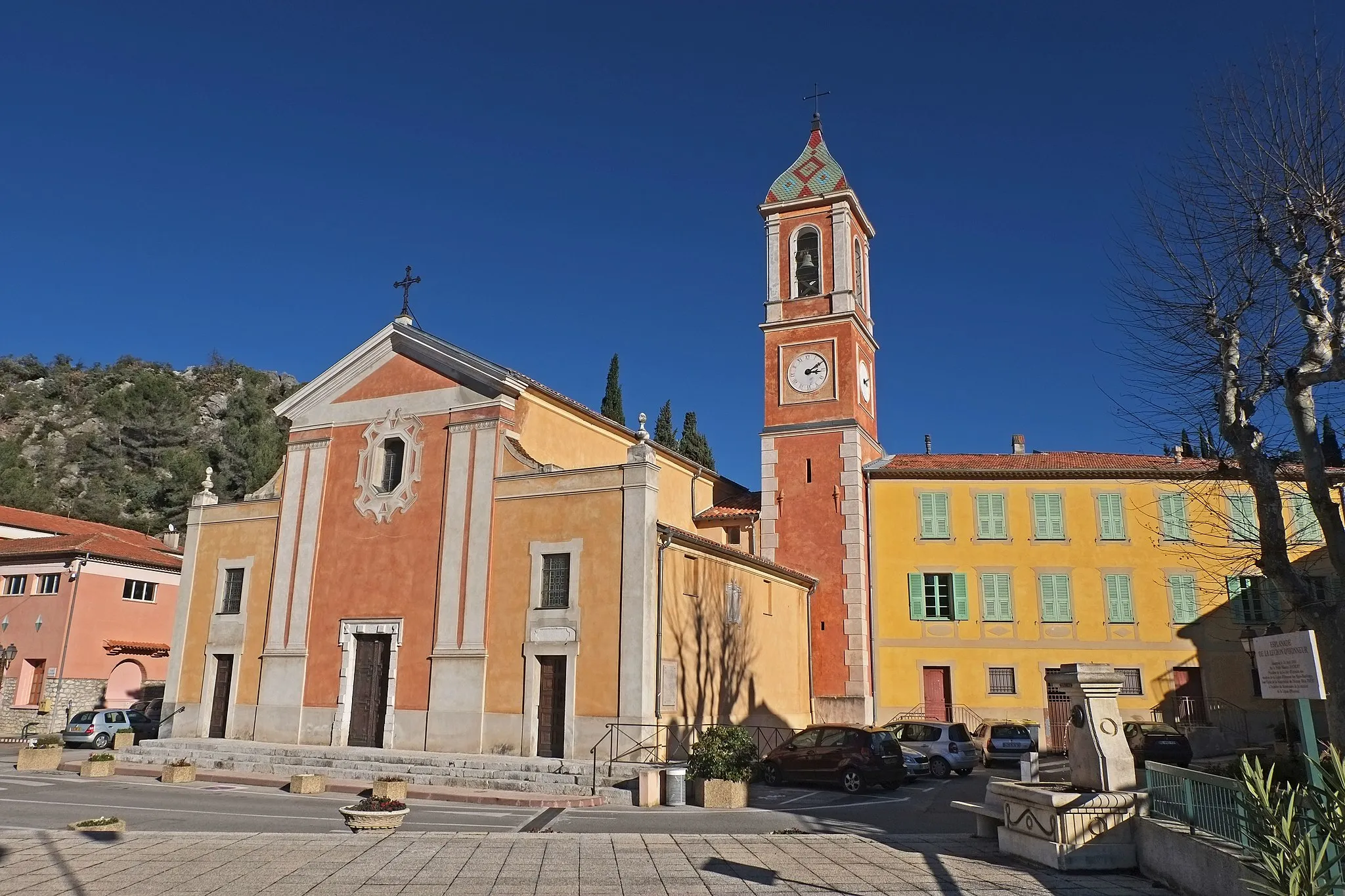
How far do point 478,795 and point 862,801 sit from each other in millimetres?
6968

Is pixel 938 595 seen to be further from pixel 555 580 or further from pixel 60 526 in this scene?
pixel 60 526

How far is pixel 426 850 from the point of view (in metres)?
11.1

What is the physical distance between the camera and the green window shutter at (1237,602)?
26922 mm

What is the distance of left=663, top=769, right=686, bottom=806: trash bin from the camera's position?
16109 millimetres

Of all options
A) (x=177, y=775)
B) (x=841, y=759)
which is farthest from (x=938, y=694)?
(x=177, y=775)

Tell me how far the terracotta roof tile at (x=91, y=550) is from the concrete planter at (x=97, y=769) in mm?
17207

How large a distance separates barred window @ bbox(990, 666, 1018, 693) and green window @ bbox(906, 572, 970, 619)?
177 cm

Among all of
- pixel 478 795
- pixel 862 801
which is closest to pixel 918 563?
pixel 862 801

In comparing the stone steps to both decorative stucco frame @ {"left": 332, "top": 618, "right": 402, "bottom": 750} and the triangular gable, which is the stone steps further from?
the triangular gable

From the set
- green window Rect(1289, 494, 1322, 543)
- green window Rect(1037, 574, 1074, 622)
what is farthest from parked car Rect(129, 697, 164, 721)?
green window Rect(1289, 494, 1322, 543)

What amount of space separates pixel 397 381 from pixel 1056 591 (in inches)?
782

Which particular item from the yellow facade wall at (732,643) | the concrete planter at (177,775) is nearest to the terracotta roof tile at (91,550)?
the concrete planter at (177,775)

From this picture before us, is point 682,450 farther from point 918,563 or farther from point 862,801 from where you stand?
point 862,801

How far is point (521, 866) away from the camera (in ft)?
33.5
